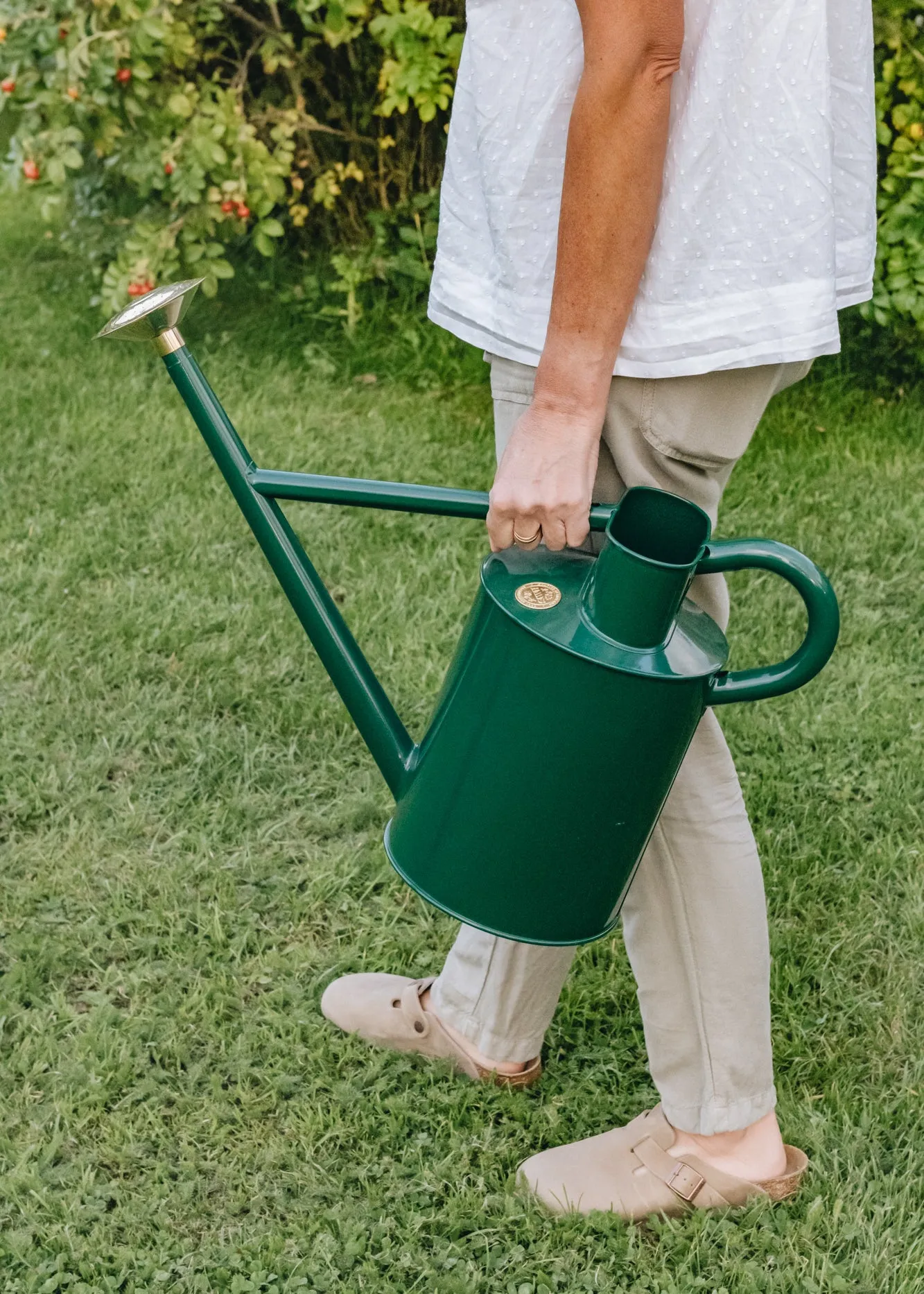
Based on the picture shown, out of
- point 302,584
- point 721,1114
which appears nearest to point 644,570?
point 302,584

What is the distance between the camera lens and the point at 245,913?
2162 mm

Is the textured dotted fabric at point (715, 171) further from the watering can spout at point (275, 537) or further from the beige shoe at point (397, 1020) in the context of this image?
the beige shoe at point (397, 1020)

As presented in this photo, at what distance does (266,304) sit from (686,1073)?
3.44 m

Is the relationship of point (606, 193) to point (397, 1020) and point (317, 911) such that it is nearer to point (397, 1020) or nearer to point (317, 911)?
point (397, 1020)

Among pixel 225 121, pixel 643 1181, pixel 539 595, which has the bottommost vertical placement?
pixel 643 1181

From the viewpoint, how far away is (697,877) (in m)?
1.56

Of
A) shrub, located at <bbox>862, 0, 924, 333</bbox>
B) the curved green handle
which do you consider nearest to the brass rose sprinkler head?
the curved green handle

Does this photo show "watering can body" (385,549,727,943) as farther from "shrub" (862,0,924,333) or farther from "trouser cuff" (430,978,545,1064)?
"shrub" (862,0,924,333)

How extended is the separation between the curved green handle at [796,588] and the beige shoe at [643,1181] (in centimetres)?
70

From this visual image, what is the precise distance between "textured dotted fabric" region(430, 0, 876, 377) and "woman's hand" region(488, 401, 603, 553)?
0.10m

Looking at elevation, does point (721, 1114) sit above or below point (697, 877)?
below

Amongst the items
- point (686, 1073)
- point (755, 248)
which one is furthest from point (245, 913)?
point (755, 248)

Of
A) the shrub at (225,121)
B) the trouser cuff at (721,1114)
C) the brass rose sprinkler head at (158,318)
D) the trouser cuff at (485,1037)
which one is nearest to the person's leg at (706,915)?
the trouser cuff at (721,1114)

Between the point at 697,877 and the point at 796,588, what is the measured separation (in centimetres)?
43
